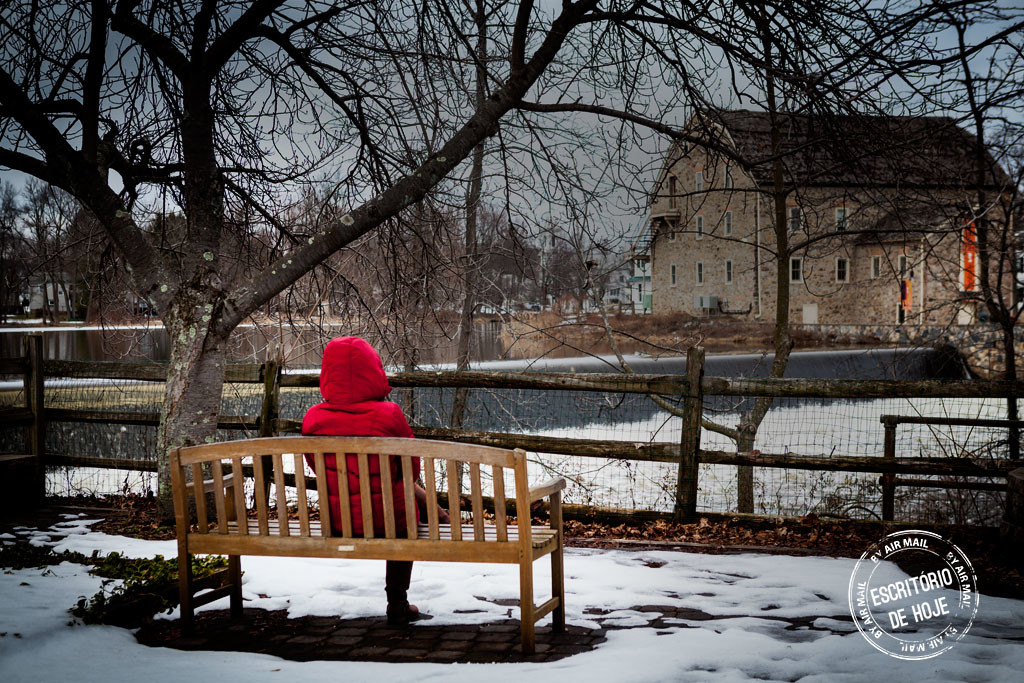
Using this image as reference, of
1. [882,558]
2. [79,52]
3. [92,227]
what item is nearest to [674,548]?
[882,558]

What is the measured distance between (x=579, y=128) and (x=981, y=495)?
6.96 meters

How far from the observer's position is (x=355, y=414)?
12.6 ft

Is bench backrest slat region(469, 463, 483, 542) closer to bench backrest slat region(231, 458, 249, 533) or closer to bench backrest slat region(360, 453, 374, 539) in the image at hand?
bench backrest slat region(360, 453, 374, 539)

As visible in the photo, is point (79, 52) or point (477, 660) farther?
point (79, 52)

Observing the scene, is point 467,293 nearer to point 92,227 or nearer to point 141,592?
point 92,227

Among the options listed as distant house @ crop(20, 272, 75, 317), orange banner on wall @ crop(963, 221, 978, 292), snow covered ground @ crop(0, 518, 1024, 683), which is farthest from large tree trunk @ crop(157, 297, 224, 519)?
orange banner on wall @ crop(963, 221, 978, 292)

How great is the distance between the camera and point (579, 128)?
7418mm

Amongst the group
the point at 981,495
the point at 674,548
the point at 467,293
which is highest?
the point at 467,293

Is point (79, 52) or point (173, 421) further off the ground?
point (79, 52)

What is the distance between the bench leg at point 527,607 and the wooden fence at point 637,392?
9.01 feet

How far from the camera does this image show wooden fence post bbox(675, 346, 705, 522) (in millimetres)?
6215

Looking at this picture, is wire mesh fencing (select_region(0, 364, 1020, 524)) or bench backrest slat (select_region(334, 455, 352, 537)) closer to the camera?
bench backrest slat (select_region(334, 455, 352, 537))

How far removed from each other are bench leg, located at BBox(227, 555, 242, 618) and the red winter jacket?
0.73m

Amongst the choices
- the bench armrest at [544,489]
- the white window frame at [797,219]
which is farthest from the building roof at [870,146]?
the bench armrest at [544,489]
